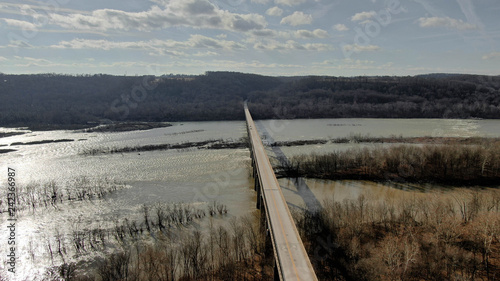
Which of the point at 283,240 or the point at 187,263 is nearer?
the point at 283,240

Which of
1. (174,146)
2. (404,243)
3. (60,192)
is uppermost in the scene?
(174,146)

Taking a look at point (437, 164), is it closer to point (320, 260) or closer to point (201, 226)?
point (320, 260)

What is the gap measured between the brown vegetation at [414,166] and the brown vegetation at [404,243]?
36.9ft

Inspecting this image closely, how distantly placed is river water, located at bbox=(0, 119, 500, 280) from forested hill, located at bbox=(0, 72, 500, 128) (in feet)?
106

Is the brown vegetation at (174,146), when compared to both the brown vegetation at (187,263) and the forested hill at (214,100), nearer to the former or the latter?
the brown vegetation at (187,263)

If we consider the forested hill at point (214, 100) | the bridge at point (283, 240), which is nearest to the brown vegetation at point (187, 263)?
the bridge at point (283, 240)

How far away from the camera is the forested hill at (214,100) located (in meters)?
101

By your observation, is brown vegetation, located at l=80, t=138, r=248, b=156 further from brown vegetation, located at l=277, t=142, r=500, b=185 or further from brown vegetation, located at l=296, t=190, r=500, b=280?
brown vegetation, located at l=296, t=190, r=500, b=280

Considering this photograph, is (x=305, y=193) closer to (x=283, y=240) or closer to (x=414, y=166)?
(x=414, y=166)

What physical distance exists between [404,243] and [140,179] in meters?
32.0

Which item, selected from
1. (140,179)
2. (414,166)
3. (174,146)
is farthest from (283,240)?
(174,146)

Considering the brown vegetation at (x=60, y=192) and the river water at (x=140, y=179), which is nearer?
the river water at (x=140, y=179)

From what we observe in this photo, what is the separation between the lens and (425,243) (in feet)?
66.6

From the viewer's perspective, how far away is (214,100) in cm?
13750
